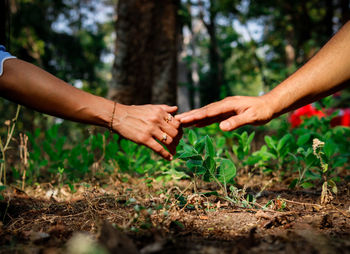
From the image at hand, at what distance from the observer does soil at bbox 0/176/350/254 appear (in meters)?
1.04

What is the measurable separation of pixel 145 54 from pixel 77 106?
2.91m

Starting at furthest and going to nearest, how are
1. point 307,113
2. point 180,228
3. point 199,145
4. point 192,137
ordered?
point 307,113 < point 192,137 < point 199,145 < point 180,228

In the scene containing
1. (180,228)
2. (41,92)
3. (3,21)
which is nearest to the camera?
(180,228)

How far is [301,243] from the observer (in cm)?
108

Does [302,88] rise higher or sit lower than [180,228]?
higher

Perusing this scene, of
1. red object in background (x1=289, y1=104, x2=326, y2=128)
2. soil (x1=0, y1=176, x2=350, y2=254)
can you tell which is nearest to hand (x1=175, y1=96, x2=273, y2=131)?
soil (x1=0, y1=176, x2=350, y2=254)

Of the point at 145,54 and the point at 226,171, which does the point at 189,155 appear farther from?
the point at 145,54

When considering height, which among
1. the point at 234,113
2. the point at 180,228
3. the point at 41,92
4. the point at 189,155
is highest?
the point at 41,92

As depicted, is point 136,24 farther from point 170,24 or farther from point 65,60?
point 65,60

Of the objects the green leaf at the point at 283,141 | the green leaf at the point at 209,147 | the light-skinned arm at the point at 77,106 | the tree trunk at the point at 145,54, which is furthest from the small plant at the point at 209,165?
the tree trunk at the point at 145,54

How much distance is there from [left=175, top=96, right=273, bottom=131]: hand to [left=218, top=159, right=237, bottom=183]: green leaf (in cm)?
22

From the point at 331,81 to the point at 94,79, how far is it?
15065 millimetres

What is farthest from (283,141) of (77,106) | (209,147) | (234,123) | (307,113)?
(307,113)

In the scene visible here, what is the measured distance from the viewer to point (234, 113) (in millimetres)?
1862
